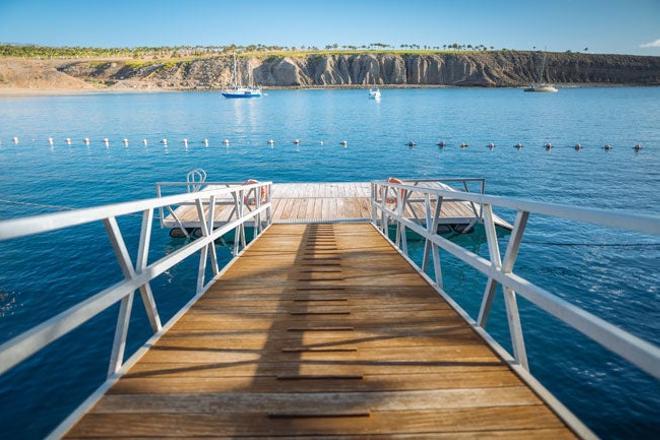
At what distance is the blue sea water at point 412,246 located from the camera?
590 cm

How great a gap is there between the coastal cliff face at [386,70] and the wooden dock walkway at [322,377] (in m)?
179

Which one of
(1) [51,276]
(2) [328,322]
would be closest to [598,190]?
(2) [328,322]

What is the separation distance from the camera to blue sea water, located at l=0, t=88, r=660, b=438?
5898 mm

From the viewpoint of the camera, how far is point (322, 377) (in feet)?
8.93

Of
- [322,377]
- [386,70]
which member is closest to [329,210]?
[322,377]

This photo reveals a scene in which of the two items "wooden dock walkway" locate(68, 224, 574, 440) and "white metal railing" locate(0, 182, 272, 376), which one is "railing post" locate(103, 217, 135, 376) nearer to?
"white metal railing" locate(0, 182, 272, 376)

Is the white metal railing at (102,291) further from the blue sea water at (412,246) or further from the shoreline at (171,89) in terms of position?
the shoreline at (171,89)

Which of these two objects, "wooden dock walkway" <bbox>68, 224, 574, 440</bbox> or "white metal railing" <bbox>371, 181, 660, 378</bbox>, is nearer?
"white metal railing" <bbox>371, 181, 660, 378</bbox>

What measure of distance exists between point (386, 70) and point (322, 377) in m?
191

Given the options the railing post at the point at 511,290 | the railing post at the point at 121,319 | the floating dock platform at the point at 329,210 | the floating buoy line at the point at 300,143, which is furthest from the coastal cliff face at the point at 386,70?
the railing post at the point at 511,290

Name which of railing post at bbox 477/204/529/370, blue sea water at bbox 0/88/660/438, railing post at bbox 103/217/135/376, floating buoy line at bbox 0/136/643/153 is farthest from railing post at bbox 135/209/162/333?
floating buoy line at bbox 0/136/643/153

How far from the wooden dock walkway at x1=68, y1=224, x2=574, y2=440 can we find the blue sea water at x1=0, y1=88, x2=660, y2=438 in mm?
3693

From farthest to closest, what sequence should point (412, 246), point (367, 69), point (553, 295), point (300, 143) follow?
1. point (367, 69)
2. point (300, 143)
3. point (412, 246)
4. point (553, 295)

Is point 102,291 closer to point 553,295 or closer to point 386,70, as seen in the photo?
point 553,295
